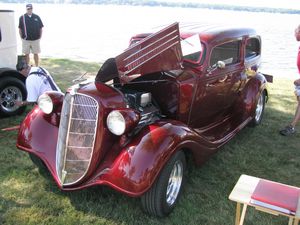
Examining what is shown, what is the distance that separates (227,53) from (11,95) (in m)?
3.67

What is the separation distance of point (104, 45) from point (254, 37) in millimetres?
14197

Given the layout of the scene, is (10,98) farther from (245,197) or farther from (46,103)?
(245,197)

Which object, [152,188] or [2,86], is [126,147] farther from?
[2,86]

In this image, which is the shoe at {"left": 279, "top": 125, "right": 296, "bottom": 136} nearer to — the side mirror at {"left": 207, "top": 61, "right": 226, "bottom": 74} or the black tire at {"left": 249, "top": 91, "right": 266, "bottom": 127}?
the black tire at {"left": 249, "top": 91, "right": 266, "bottom": 127}

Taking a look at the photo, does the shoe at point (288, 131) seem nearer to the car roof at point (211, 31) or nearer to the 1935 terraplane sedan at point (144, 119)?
the 1935 terraplane sedan at point (144, 119)

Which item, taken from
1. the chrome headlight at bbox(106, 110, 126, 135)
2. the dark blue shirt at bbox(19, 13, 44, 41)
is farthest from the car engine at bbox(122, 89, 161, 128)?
the dark blue shirt at bbox(19, 13, 44, 41)

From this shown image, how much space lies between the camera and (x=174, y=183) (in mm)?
3889

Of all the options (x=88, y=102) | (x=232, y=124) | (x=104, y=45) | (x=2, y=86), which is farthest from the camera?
(x=104, y=45)

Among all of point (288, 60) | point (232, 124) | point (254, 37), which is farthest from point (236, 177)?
point (288, 60)

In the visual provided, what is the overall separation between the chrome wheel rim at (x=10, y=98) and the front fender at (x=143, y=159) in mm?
3516

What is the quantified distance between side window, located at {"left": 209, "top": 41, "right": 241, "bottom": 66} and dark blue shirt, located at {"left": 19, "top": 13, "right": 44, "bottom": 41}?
6040mm

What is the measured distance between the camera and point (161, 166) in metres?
3.40

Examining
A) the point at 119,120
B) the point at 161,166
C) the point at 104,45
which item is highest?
the point at 119,120

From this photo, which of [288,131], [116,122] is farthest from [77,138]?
[288,131]
